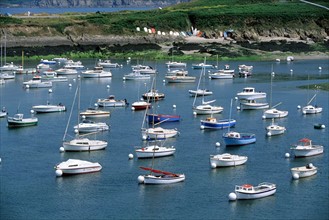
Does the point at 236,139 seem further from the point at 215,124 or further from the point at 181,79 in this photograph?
the point at 181,79

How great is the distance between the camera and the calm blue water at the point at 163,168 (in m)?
44.4

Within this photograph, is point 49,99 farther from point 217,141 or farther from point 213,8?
point 213,8

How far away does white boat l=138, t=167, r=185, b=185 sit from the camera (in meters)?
48.3

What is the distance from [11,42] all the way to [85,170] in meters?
69.0

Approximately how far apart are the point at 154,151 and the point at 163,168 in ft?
5.25

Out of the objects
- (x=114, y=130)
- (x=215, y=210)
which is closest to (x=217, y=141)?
(x=114, y=130)

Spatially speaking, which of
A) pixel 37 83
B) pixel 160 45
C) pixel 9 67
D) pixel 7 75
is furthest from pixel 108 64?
pixel 160 45

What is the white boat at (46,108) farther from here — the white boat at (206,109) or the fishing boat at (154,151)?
the fishing boat at (154,151)

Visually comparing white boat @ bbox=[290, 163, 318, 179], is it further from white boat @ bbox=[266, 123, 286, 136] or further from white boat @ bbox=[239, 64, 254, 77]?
white boat @ bbox=[239, 64, 254, 77]

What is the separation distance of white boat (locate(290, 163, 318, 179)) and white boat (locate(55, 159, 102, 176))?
10778 mm

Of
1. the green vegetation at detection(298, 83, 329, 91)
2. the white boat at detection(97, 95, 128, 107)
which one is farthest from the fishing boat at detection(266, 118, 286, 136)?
the green vegetation at detection(298, 83, 329, 91)

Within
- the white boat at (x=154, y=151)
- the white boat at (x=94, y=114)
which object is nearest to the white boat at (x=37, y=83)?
the white boat at (x=94, y=114)

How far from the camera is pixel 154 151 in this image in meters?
53.2

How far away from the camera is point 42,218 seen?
43.3 meters
